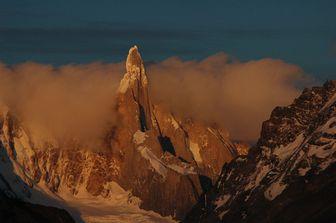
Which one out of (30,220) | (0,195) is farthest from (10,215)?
(0,195)

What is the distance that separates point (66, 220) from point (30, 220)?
8692 millimetres

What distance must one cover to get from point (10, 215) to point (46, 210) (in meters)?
9.16

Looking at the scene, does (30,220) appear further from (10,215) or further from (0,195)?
(0,195)

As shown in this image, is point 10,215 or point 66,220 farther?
point 66,220

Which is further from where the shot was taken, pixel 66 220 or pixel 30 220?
pixel 66 220

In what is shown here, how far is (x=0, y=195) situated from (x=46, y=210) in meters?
4.86

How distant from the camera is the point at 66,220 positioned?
132 meters

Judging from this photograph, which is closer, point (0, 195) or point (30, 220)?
point (30, 220)

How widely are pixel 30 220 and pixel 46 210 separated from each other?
853 cm

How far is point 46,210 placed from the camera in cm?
13238

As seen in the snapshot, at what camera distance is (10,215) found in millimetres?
123562

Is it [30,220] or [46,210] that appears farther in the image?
[46,210]

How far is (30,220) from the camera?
12388 cm

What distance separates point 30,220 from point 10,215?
187 cm
